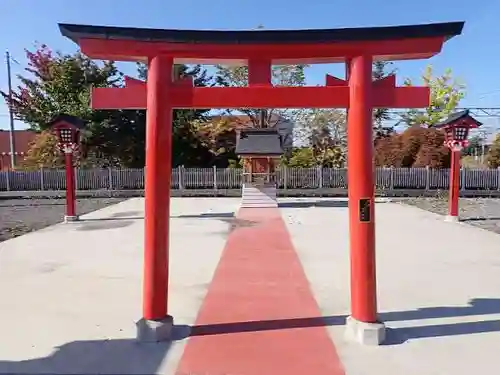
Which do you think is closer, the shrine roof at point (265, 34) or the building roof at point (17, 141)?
the shrine roof at point (265, 34)

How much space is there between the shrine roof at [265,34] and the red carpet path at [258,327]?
9.14 ft

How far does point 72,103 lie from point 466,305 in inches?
945

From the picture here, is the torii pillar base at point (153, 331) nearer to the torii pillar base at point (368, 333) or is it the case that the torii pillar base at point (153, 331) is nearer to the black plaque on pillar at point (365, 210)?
the torii pillar base at point (368, 333)

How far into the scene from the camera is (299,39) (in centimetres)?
385

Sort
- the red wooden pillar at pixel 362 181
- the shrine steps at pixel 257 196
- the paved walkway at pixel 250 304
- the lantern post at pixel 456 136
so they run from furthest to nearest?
the shrine steps at pixel 257 196 → the lantern post at pixel 456 136 → the red wooden pillar at pixel 362 181 → the paved walkway at pixel 250 304

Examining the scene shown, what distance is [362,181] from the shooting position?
154 inches

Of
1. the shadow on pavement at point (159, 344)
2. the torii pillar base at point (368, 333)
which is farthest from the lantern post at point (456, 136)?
the torii pillar base at point (368, 333)

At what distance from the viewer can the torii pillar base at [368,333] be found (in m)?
3.83

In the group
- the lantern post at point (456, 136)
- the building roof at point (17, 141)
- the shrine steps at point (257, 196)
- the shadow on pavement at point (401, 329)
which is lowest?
the shadow on pavement at point (401, 329)

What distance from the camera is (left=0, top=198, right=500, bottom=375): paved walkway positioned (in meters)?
3.53

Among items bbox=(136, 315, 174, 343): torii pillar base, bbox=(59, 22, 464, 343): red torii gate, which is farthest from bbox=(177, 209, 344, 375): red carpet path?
bbox=(59, 22, 464, 343): red torii gate

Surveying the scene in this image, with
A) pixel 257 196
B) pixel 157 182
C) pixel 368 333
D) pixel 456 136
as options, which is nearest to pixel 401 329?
pixel 368 333

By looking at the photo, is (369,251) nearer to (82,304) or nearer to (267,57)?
(267,57)

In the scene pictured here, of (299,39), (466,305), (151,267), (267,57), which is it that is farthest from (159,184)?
(466,305)
